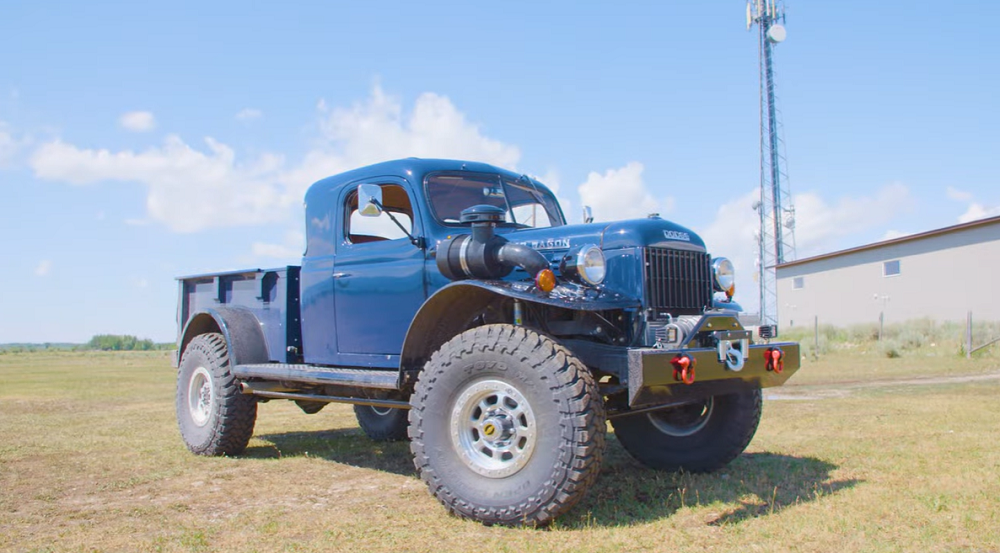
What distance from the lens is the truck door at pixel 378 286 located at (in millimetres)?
5570

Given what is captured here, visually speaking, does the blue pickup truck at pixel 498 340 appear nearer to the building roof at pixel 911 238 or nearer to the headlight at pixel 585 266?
the headlight at pixel 585 266

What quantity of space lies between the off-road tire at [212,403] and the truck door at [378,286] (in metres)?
1.53

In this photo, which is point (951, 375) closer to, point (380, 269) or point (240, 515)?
point (380, 269)

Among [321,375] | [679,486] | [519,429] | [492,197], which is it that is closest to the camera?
[519,429]

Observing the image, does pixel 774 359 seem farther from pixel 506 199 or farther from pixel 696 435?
pixel 506 199

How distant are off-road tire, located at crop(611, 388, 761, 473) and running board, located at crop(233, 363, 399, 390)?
1.80 metres

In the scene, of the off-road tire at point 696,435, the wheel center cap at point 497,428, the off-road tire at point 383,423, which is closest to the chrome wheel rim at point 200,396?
the off-road tire at point 383,423

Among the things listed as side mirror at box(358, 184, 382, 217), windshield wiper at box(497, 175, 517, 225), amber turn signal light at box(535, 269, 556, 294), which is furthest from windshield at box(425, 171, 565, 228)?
amber turn signal light at box(535, 269, 556, 294)

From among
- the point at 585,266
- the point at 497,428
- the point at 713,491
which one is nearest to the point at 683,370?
the point at 585,266

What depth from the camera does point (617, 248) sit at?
489 cm

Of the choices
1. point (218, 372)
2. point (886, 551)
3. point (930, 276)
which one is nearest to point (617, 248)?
point (886, 551)

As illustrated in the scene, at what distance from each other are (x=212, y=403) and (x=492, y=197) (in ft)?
10.8

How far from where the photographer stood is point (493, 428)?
14.5ft

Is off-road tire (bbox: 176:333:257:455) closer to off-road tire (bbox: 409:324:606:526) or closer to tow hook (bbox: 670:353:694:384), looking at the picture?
off-road tire (bbox: 409:324:606:526)
